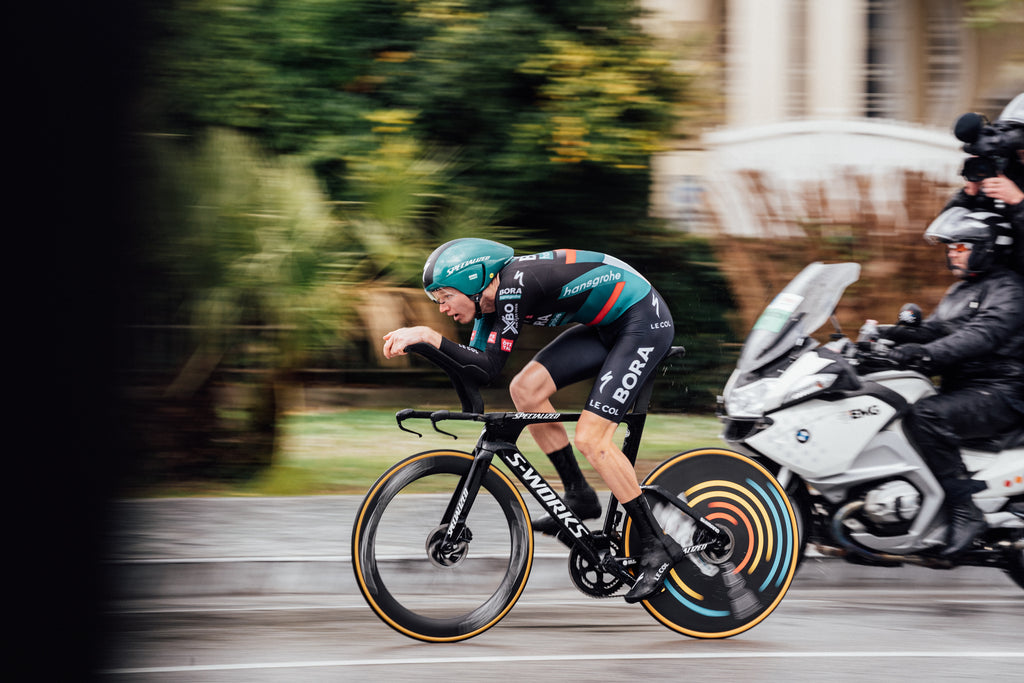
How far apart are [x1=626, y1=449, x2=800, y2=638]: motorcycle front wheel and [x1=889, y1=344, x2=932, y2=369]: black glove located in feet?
2.92

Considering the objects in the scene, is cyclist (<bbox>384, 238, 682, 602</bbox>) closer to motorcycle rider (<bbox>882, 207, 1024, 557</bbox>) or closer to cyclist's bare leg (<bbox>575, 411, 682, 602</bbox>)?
cyclist's bare leg (<bbox>575, 411, 682, 602</bbox>)

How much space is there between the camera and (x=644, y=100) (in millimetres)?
10500

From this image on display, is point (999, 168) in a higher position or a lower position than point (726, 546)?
higher

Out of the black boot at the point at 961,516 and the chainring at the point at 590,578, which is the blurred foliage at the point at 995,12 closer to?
the black boot at the point at 961,516

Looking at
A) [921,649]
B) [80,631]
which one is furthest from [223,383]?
[80,631]

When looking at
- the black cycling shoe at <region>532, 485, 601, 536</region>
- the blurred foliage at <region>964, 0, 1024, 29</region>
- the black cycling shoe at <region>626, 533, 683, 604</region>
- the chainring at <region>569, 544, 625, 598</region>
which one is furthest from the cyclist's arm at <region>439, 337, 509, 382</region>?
the blurred foliage at <region>964, 0, 1024, 29</region>

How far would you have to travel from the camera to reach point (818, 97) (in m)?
13.9

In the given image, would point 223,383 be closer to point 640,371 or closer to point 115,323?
point 640,371

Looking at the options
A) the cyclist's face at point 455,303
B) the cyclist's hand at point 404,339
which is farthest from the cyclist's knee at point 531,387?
the cyclist's hand at point 404,339

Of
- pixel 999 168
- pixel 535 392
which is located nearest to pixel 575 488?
pixel 535 392

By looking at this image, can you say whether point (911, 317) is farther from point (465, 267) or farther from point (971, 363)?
point (465, 267)

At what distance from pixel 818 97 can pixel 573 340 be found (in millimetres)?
10161

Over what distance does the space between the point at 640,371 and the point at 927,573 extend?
2.34 metres

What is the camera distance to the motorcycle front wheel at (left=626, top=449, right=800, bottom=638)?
4.76 metres
